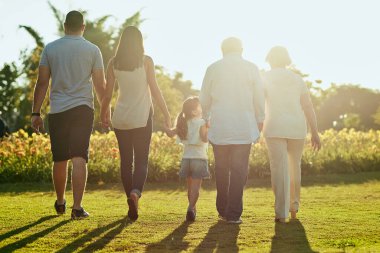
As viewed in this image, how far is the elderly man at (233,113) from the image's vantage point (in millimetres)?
6984

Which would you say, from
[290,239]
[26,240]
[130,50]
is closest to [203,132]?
[130,50]

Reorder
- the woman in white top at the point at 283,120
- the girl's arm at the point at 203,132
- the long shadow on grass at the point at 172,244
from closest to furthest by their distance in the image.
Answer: the long shadow on grass at the point at 172,244 < the woman in white top at the point at 283,120 < the girl's arm at the point at 203,132

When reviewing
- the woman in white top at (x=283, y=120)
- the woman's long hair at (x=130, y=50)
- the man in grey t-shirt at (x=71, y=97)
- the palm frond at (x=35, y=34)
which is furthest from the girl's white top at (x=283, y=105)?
the palm frond at (x=35, y=34)

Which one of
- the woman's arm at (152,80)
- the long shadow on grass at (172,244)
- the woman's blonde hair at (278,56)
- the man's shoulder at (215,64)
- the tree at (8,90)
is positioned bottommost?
the long shadow on grass at (172,244)

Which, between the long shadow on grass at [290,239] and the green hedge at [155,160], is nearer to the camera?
the long shadow on grass at [290,239]

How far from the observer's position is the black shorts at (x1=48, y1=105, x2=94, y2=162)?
6.99 meters

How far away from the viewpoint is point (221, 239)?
6.00m

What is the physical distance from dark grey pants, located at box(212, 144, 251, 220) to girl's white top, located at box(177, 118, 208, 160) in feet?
1.70

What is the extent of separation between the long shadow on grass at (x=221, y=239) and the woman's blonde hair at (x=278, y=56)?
1869 mm

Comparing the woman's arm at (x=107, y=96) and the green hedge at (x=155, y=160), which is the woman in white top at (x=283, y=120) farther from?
the green hedge at (x=155, y=160)

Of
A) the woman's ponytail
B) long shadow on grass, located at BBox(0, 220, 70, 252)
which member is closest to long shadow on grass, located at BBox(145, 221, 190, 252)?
long shadow on grass, located at BBox(0, 220, 70, 252)

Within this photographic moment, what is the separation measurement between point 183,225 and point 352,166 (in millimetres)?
9372

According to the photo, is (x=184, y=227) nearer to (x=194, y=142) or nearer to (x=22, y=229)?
(x=194, y=142)

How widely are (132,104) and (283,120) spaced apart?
5.42ft
